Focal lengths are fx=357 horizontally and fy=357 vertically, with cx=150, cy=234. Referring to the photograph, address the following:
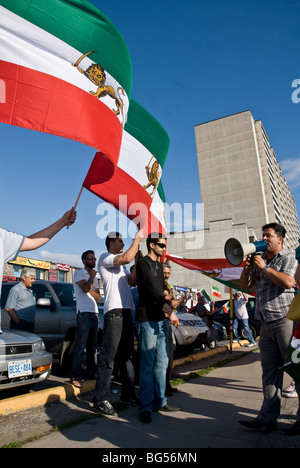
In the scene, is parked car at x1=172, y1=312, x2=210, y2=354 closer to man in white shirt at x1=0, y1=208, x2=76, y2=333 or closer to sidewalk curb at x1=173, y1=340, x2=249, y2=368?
sidewalk curb at x1=173, y1=340, x2=249, y2=368

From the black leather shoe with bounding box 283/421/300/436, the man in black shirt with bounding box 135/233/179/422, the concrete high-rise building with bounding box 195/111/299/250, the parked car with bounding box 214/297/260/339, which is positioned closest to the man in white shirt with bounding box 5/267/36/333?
the man in black shirt with bounding box 135/233/179/422

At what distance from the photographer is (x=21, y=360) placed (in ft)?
14.9

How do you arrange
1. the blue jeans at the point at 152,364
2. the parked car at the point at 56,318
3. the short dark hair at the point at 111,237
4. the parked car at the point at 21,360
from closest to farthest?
1. the blue jeans at the point at 152,364
2. the parked car at the point at 21,360
3. the short dark hair at the point at 111,237
4. the parked car at the point at 56,318

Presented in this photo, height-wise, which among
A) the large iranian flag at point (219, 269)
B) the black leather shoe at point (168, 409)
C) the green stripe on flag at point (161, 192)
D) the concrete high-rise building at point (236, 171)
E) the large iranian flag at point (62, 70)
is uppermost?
the concrete high-rise building at point (236, 171)

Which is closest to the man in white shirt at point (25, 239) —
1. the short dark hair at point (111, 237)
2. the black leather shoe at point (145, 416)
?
the short dark hair at point (111, 237)

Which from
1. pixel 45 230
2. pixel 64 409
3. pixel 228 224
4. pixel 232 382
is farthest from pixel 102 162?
pixel 228 224

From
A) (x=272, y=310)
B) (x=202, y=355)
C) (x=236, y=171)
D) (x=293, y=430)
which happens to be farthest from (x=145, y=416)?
(x=236, y=171)

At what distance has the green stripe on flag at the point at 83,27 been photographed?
3867mm

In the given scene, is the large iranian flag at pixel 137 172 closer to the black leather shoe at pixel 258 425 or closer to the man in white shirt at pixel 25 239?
the man in white shirt at pixel 25 239

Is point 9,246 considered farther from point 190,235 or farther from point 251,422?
point 190,235

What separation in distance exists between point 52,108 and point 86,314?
10.1ft

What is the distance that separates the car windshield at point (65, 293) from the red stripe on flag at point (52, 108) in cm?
366

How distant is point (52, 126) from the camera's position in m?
3.71

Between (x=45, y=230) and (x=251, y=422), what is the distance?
103 inches
